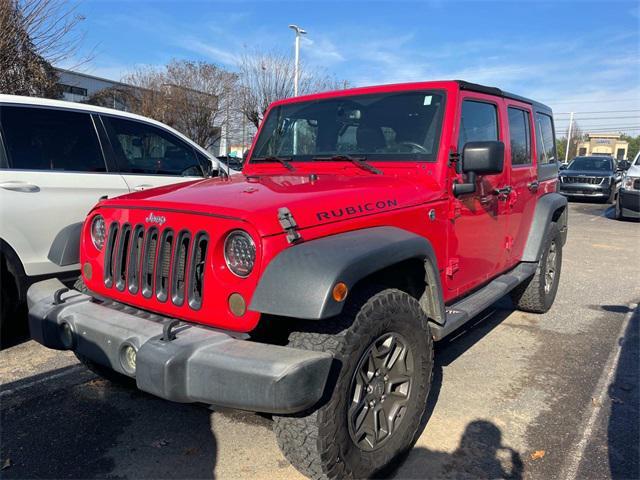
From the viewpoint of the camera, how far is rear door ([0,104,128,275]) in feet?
13.1

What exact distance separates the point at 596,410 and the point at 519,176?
1.97 m

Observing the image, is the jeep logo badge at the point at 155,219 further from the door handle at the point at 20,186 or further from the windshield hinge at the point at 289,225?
the door handle at the point at 20,186

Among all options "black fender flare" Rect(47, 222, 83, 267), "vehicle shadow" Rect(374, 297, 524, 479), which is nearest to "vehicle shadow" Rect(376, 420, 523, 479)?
"vehicle shadow" Rect(374, 297, 524, 479)

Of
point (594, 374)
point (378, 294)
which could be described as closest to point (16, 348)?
point (378, 294)

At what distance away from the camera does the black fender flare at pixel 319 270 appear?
78.4 inches

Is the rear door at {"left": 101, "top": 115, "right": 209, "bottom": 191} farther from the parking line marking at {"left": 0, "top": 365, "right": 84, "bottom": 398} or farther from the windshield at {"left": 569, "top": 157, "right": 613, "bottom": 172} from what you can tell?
the windshield at {"left": 569, "top": 157, "right": 613, "bottom": 172}

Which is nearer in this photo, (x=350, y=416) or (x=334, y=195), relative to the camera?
(x=350, y=416)

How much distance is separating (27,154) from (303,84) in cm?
1850

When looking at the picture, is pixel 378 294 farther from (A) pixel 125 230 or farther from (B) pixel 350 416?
(A) pixel 125 230

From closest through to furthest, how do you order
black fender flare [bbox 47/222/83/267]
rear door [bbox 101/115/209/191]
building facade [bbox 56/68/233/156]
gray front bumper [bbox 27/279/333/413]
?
gray front bumper [bbox 27/279/333/413] < black fender flare [bbox 47/222/83/267] < rear door [bbox 101/115/209/191] < building facade [bbox 56/68/233/156]

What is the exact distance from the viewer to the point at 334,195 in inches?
100

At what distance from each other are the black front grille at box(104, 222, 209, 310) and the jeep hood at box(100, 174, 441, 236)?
14cm

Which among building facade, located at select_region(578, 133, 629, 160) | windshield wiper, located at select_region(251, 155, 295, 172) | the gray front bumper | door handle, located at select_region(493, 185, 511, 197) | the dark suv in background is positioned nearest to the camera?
the gray front bumper

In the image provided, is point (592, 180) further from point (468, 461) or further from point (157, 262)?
point (157, 262)
